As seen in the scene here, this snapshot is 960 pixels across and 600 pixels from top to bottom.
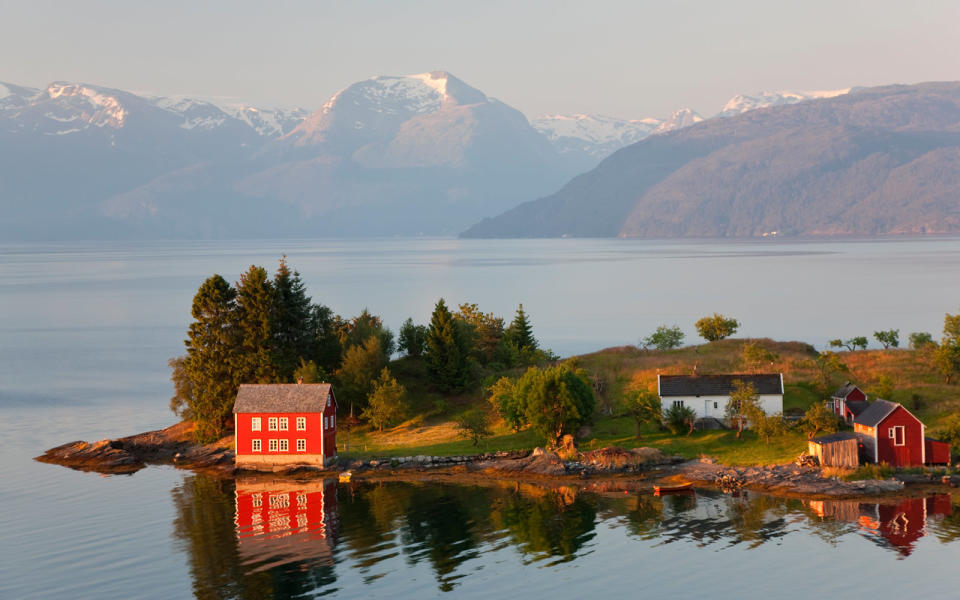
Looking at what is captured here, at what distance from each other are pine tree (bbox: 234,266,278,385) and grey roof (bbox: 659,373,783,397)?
3497 cm

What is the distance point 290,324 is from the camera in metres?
89.5

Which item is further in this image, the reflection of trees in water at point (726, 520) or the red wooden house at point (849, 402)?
the red wooden house at point (849, 402)

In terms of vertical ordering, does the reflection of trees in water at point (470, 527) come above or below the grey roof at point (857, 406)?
below

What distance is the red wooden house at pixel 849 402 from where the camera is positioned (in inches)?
2939

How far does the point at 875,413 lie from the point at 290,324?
51.2 m

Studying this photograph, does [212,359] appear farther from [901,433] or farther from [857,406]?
[901,433]

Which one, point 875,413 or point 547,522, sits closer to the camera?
point 547,522

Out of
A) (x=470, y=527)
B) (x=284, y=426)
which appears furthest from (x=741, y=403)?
(x=284, y=426)

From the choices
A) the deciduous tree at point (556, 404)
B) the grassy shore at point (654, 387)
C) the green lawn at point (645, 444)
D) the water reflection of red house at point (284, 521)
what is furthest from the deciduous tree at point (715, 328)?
the water reflection of red house at point (284, 521)

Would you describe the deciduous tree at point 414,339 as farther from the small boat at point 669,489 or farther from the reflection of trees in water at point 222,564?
the small boat at point 669,489

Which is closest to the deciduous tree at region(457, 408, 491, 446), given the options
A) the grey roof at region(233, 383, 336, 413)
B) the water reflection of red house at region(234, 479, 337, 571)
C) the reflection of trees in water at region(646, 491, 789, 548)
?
the grey roof at region(233, 383, 336, 413)

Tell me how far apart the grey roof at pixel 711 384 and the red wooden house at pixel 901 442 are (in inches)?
412

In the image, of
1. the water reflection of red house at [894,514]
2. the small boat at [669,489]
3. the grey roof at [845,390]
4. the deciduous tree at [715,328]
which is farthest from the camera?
the deciduous tree at [715,328]

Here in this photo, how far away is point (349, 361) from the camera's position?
283ft
